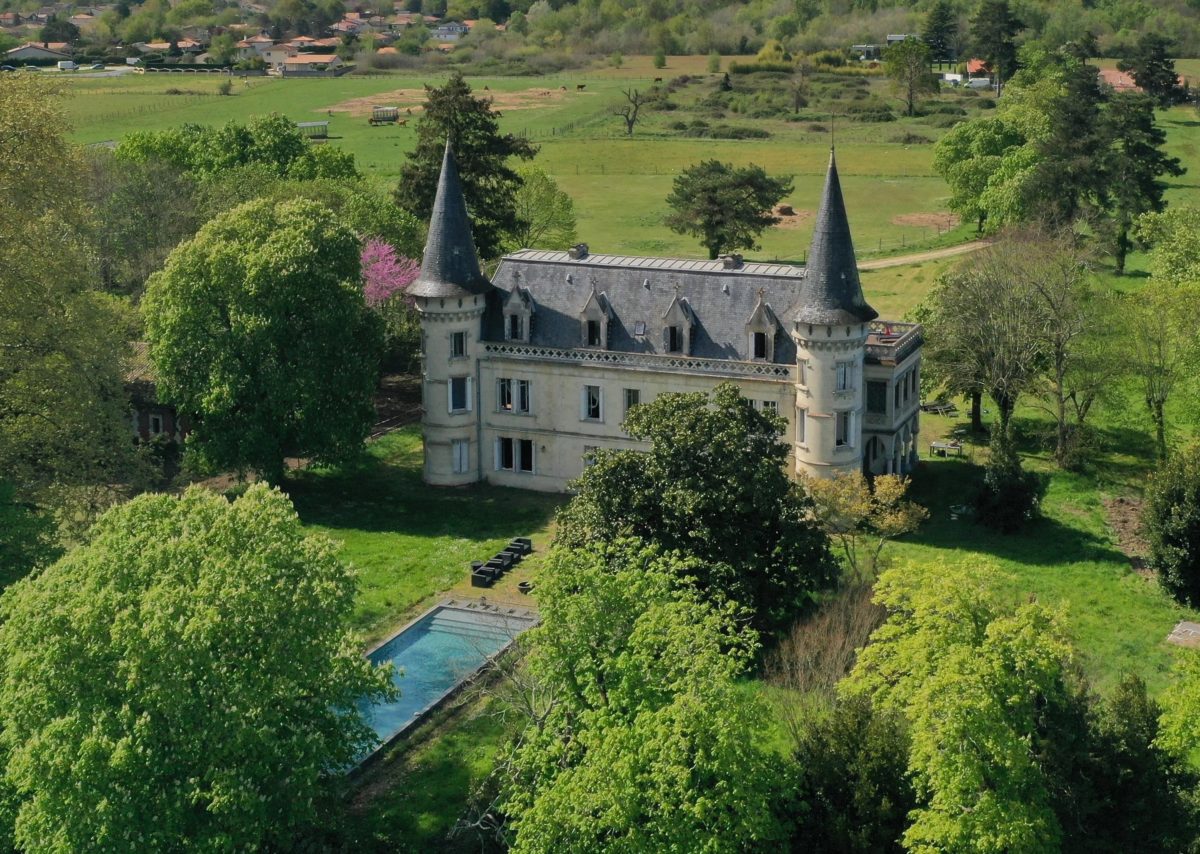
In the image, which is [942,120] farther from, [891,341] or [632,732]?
[632,732]

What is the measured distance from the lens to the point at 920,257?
118 meters

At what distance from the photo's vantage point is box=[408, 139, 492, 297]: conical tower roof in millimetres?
72500

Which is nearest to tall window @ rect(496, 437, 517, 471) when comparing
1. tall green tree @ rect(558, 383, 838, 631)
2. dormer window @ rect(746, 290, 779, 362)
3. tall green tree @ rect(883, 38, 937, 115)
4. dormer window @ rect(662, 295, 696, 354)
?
dormer window @ rect(662, 295, 696, 354)

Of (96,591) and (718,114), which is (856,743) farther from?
(718,114)

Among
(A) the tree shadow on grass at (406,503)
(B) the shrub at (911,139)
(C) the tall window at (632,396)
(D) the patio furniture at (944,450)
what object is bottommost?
(A) the tree shadow on grass at (406,503)

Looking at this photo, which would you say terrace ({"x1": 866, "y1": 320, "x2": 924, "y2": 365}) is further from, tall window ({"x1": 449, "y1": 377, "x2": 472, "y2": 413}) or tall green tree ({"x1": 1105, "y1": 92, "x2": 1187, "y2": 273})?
tall green tree ({"x1": 1105, "y1": 92, "x2": 1187, "y2": 273})

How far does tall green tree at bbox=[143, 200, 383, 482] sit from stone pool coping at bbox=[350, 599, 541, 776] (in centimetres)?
1307

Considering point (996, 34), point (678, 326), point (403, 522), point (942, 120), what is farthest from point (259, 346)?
point (996, 34)

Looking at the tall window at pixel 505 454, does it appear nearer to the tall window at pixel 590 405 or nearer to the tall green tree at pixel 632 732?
the tall window at pixel 590 405

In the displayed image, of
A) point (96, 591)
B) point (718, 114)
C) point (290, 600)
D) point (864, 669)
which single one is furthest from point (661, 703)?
point (718, 114)

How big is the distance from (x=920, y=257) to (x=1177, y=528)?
59703mm

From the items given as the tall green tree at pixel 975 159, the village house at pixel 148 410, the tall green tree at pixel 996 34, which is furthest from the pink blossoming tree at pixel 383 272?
the tall green tree at pixel 996 34

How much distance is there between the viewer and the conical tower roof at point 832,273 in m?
67.2

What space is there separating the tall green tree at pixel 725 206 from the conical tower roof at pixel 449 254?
36.3 meters
